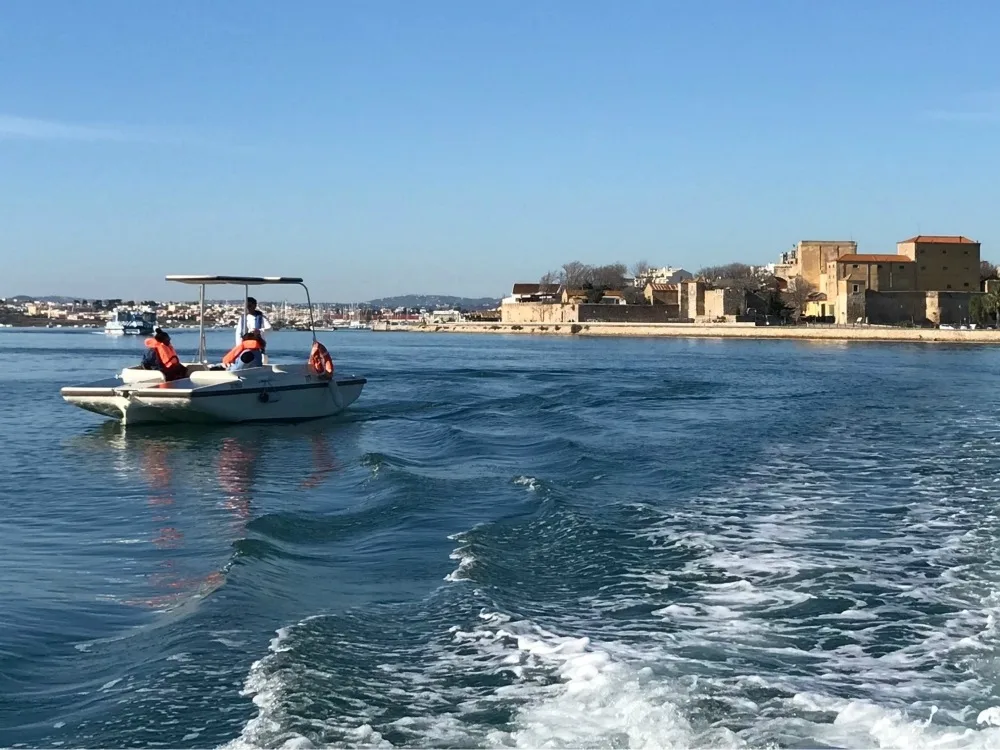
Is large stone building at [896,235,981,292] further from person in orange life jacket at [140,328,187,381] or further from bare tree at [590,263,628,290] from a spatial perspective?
person in orange life jacket at [140,328,187,381]

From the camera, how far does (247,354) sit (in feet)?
63.8

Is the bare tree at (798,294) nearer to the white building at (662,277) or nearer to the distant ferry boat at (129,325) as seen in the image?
the white building at (662,277)

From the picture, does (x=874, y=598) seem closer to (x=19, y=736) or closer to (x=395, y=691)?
(x=395, y=691)

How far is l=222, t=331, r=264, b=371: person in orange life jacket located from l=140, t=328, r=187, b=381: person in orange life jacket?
0.95 metres

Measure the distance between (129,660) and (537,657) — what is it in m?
2.19

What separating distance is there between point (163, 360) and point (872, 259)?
8416cm

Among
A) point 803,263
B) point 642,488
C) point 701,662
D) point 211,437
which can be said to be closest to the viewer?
point 701,662

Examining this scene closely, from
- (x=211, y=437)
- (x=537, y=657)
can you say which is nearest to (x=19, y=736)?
(x=537, y=657)

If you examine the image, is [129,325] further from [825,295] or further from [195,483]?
[195,483]

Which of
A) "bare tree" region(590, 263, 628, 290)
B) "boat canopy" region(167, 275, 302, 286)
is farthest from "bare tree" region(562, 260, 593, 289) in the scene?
"boat canopy" region(167, 275, 302, 286)

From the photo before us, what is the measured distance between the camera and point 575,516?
1009 cm

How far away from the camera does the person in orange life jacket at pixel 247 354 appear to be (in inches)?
766

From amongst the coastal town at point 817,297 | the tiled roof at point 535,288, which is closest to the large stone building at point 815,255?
the coastal town at point 817,297

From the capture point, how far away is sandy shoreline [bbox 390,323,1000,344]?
251 ft
